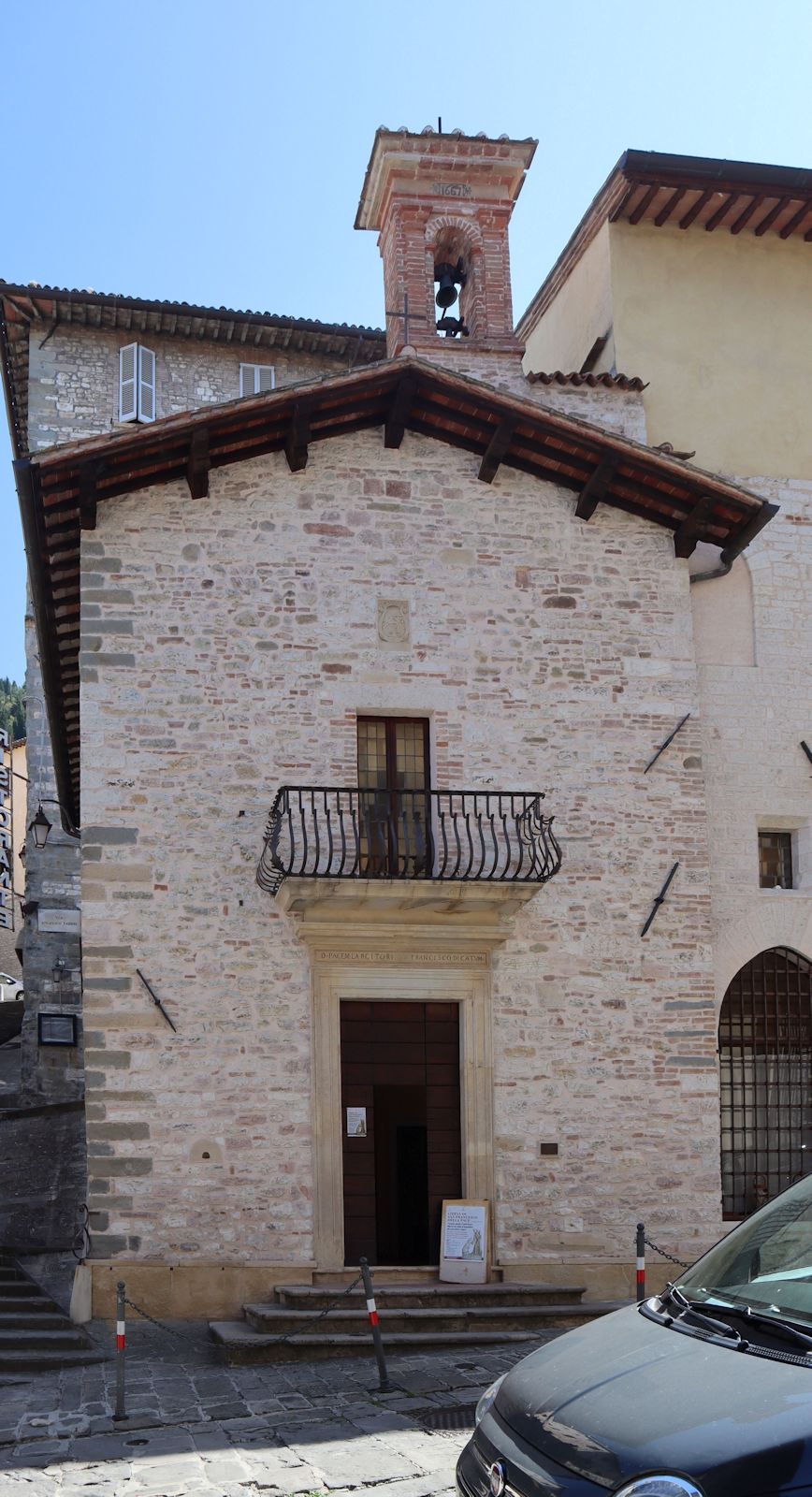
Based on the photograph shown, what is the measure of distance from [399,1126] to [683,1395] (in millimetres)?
9000

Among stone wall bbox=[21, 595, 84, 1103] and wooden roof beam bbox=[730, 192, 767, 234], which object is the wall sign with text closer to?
stone wall bbox=[21, 595, 84, 1103]

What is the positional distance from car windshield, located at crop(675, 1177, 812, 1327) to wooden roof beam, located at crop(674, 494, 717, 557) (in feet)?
31.8

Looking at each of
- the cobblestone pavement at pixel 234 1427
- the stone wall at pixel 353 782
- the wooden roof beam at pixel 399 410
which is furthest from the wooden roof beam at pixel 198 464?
the cobblestone pavement at pixel 234 1427

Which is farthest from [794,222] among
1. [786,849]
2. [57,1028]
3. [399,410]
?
[57,1028]

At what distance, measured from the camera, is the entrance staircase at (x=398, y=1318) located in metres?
11.0

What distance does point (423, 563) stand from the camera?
1413 cm

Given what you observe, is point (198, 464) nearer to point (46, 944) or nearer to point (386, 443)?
point (386, 443)

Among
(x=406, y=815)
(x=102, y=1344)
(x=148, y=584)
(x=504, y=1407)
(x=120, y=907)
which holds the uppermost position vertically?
(x=148, y=584)

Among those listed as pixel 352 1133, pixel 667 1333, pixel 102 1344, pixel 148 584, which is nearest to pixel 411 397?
pixel 148 584

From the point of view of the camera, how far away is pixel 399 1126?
520 inches

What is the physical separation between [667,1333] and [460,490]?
10.5 meters

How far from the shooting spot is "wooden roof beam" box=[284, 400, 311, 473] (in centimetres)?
1356

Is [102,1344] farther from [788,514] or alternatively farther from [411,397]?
[788,514]

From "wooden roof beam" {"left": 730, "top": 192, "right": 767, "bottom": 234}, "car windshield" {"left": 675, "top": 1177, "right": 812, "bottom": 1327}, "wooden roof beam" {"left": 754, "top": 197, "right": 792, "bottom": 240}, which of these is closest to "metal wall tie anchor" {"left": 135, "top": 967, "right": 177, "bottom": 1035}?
"car windshield" {"left": 675, "top": 1177, "right": 812, "bottom": 1327}
